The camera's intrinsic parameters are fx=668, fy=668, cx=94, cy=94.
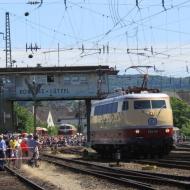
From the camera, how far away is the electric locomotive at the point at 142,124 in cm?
3472

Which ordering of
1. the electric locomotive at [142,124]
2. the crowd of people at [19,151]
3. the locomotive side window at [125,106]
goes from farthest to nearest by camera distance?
the locomotive side window at [125,106] → the electric locomotive at [142,124] → the crowd of people at [19,151]

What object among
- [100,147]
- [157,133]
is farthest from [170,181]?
[100,147]

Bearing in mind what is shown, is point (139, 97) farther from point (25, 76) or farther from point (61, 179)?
point (25, 76)

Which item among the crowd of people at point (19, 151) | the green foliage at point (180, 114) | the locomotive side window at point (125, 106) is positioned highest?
the green foliage at point (180, 114)

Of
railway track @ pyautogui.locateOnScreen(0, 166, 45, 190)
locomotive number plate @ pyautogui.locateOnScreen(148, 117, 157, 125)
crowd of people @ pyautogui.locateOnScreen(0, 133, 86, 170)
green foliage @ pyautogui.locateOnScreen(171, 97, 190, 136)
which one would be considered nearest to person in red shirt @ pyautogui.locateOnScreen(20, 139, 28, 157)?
crowd of people @ pyautogui.locateOnScreen(0, 133, 86, 170)

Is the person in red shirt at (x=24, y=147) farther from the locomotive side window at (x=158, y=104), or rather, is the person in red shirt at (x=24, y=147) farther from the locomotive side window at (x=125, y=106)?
the locomotive side window at (x=158, y=104)

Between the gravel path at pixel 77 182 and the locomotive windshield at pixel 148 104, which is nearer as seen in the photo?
the gravel path at pixel 77 182

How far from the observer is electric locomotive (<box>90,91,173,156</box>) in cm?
Answer: 3472

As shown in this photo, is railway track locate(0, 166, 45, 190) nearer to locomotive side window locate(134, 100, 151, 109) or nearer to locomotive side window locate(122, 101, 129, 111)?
locomotive side window locate(122, 101, 129, 111)

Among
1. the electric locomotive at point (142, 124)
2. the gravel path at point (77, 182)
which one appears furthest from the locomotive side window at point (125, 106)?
the gravel path at point (77, 182)

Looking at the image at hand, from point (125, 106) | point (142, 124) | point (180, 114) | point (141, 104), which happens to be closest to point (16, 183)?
point (142, 124)

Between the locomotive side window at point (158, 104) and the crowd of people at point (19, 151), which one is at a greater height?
the locomotive side window at point (158, 104)

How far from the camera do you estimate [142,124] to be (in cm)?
3497

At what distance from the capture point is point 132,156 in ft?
124
